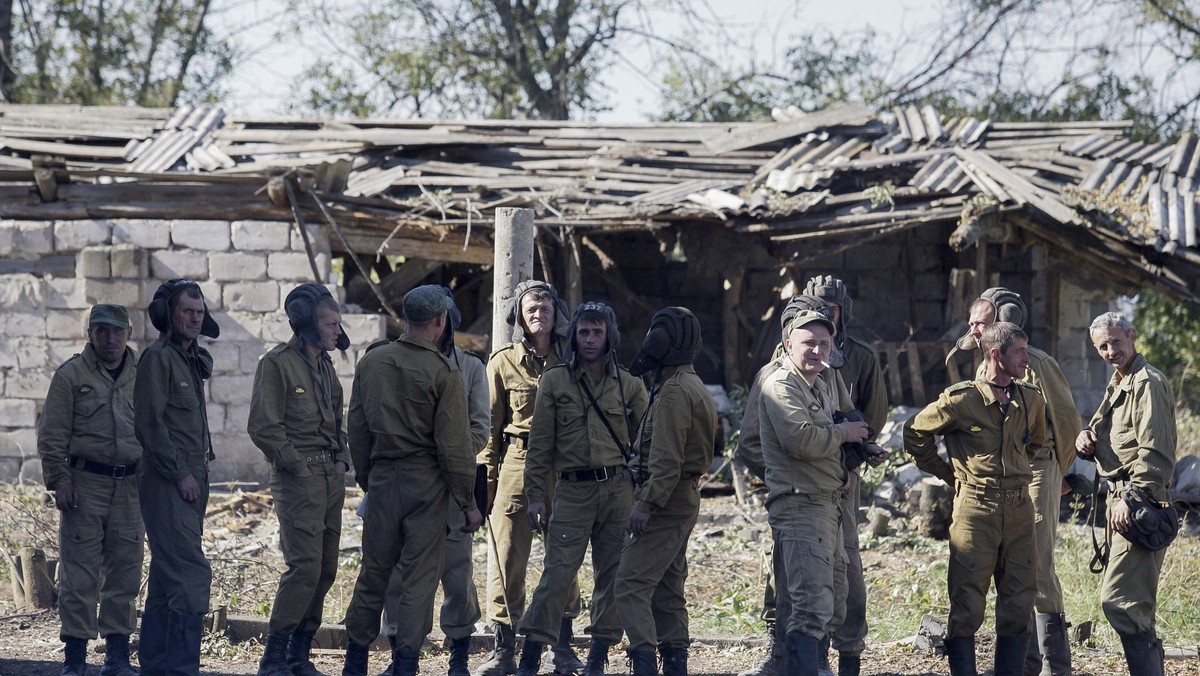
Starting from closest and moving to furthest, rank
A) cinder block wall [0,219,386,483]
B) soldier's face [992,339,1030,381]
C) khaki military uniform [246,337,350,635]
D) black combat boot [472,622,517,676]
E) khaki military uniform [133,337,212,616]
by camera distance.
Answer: soldier's face [992,339,1030,381]
khaki military uniform [133,337,212,616]
khaki military uniform [246,337,350,635]
black combat boot [472,622,517,676]
cinder block wall [0,219,386,483]

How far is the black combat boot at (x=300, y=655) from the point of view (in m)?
6.22

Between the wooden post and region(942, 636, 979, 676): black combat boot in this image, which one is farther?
the wooden post

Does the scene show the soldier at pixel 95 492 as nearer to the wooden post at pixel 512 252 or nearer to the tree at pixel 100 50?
the wooden post at pixel 512 252

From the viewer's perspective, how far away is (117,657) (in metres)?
6.28

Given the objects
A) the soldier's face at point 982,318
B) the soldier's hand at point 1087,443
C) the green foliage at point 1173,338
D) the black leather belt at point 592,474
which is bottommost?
the black leather belt at point 592,474

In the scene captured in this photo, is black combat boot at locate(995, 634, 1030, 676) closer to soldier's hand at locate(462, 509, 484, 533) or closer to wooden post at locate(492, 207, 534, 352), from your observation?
soldier's hand at locate(462, 509, 484, 533)

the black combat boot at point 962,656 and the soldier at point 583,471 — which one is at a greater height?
the soldier at point 583,471

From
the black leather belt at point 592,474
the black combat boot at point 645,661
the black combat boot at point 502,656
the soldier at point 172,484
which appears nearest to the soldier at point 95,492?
the soldier at point 172,484

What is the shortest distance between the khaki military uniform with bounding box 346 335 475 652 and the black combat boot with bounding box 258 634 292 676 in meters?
0.42

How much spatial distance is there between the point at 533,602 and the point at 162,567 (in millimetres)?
1758

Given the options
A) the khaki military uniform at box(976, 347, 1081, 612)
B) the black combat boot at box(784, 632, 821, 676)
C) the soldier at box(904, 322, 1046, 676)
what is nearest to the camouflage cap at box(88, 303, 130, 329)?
the black combat boot at box(784, 632, 821, 676)

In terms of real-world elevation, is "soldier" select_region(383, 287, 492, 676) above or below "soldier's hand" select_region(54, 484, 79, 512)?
below

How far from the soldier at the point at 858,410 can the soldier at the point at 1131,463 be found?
3.35ft

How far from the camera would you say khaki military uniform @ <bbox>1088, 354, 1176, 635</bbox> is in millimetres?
5844
